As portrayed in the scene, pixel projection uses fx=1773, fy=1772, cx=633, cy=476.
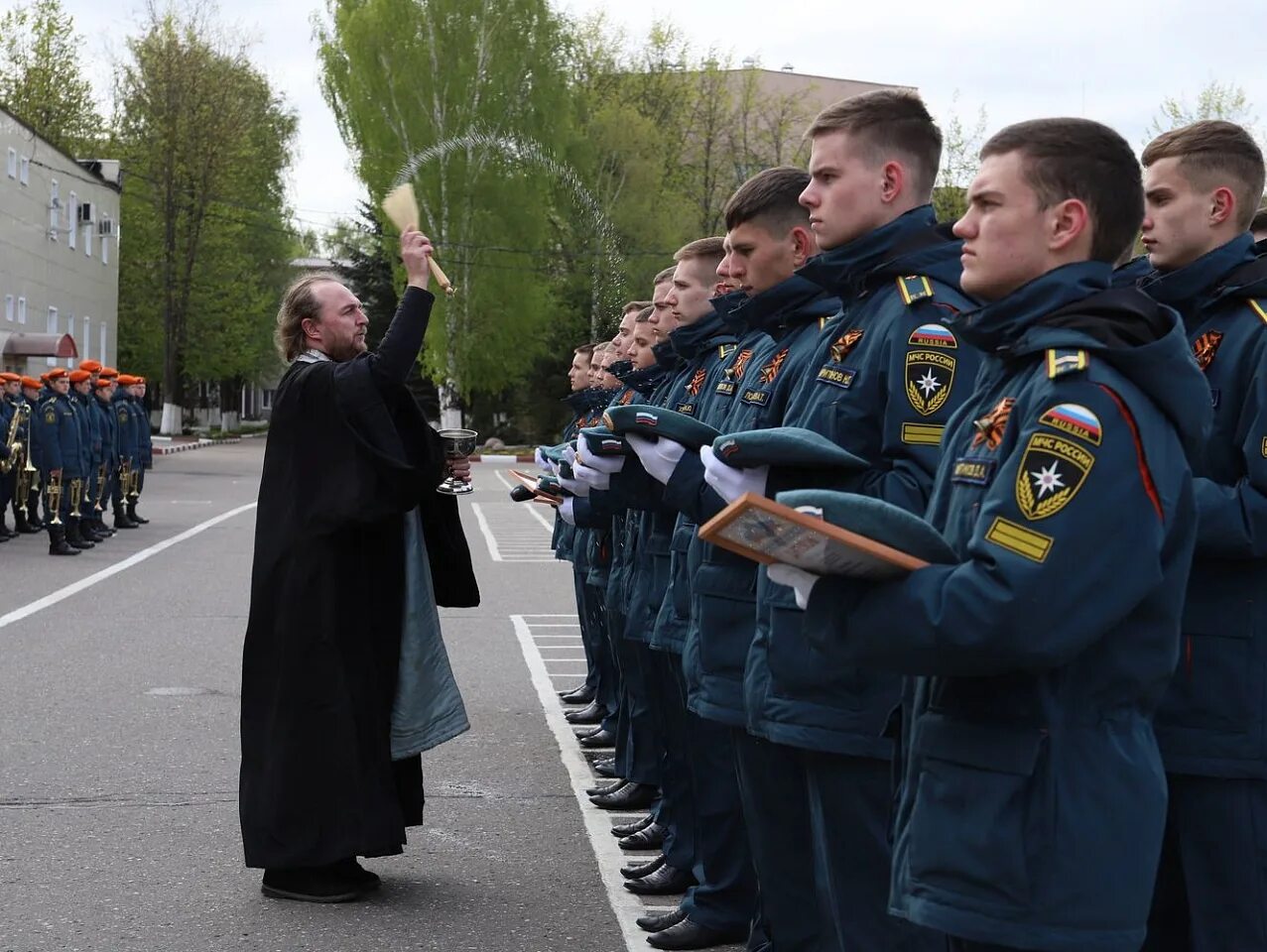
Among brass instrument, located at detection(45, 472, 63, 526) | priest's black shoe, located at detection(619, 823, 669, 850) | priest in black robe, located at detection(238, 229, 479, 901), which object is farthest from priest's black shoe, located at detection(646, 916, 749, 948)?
brass instrument, located at detection(45, 472, 63, 526)

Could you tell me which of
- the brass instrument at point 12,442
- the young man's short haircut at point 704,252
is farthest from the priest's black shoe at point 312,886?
the brass instrument at point 12,442

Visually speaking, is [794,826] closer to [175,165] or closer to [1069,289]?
[1069,289]

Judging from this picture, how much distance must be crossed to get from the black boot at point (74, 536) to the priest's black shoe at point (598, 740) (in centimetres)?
1355

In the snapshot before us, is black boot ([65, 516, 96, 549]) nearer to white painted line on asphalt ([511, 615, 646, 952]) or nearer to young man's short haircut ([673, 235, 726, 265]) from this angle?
white painted line on asphalt ([511, 615, 646, 952])

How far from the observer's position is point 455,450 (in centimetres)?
625

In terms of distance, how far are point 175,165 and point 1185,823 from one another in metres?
61.1

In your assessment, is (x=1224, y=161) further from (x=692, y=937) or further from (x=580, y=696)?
(x=580, y=696)

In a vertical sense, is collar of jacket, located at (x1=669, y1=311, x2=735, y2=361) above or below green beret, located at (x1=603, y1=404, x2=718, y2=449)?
above

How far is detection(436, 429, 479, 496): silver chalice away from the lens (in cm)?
621

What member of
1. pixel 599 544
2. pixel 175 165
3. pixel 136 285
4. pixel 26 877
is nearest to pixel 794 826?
pixel 26 877

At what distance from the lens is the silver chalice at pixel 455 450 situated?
6.21 meters

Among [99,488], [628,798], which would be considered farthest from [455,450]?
[99,488]

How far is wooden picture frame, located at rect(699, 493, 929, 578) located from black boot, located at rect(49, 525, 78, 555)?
18781 mm

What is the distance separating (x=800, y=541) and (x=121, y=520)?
76.6 feet
